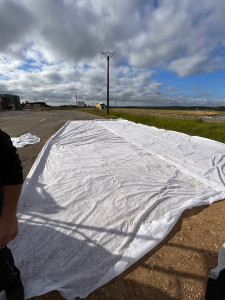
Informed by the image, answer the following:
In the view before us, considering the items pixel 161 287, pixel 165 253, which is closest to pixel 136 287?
pixel 161 287

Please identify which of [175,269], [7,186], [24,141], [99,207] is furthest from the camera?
[24,141]

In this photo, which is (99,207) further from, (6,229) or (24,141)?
(24,141)

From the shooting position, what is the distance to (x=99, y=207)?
80.8 inches

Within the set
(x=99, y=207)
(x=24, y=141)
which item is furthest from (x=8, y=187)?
(x=24, y=141)

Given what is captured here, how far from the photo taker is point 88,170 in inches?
120

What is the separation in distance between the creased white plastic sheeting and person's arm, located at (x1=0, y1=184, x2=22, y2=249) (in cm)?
79

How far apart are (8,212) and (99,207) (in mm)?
1452

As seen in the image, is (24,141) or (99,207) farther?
(24,141)

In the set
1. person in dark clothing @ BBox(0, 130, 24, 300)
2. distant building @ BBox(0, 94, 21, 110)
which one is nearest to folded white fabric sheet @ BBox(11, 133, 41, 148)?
person in dark clothing @ BBox(0, 130, 24, 300)

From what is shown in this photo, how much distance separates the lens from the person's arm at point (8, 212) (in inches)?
29.1

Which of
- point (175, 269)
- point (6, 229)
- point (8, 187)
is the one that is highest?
point (8, 187)

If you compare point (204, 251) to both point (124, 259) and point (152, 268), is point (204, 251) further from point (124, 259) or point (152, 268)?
point (124, 259)

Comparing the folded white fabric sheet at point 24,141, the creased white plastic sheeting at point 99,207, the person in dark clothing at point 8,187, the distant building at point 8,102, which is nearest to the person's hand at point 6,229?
the person in dark clothing at point 8,187

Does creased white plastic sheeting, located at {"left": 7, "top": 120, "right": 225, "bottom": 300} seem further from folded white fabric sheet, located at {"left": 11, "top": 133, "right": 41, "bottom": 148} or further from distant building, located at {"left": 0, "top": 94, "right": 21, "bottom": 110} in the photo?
distant building, located at {"left": 0, "top": 94, "right": 21, "bottom": 110}
